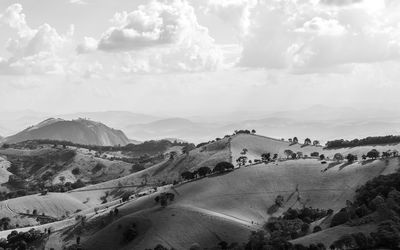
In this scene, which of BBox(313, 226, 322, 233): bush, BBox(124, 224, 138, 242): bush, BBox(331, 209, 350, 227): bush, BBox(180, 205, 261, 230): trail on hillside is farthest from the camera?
BBox(180, 205, 261, 230): trail on hillside

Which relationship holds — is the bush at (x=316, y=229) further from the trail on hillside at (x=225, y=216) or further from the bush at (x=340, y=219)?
the trail on hillside at (x=225, y=216)

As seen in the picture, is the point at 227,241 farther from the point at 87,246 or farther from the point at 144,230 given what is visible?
the point at 87,246

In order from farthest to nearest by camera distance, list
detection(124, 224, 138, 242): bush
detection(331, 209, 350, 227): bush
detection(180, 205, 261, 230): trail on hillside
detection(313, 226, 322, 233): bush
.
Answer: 1. detection(180, 205, 261, 230): trail on hillside
2. detection(124, 224, 138, 242): bush
3. detection(313, 226, 322, 233): bush
4. detection(331, 209, 350, 227): bush

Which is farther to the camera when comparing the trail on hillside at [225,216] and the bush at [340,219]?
the trail on hillside at [225,216]

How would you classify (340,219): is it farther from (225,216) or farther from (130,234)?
(130,234)

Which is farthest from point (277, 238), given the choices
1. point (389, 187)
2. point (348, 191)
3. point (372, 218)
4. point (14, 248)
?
point (14, 248)

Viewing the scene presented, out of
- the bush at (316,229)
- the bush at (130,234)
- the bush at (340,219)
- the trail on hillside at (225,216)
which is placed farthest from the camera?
the trail on hillside at (225,216)

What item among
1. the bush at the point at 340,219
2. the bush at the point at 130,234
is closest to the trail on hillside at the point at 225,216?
the bush at the point at 130,234

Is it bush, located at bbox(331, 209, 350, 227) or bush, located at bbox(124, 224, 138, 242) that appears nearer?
bush, located at bbox(331, 209, 350, 227)

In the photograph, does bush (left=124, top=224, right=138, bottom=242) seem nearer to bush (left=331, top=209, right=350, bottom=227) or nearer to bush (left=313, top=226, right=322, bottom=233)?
bush (left=313, top=226, right=322, bottom=233)

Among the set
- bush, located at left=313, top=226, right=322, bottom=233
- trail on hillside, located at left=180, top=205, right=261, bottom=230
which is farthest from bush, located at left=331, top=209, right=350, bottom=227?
trail on hillside, located at left=180, top=205, right=261, bottom=230

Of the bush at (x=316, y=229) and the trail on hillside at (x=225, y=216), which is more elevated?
the trail on hillside at (x=225, y=216)
